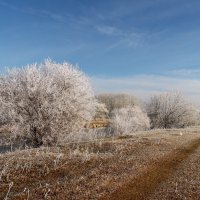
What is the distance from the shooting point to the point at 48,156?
69.5 ft

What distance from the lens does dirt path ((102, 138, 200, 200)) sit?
46.0 feet

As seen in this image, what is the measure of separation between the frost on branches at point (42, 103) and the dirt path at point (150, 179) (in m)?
16.7

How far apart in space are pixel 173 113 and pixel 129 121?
16.1 meters

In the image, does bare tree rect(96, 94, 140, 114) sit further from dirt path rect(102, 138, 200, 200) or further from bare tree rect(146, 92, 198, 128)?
dirt path rect(102, 138, 200, 200)

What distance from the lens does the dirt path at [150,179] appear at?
14.0 m

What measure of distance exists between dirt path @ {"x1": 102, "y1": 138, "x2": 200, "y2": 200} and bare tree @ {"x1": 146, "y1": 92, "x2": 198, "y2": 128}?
6361 centimetres

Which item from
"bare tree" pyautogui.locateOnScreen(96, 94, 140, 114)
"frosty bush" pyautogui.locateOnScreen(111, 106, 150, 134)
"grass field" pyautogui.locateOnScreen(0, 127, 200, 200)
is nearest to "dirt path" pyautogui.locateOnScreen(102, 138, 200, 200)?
"grass field" pyautogui.locateOnScreen(0, 127, 200, 200)

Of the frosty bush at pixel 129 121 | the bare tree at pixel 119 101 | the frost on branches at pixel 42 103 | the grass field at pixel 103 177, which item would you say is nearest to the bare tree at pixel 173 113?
the frosty bush at pixel 129 121

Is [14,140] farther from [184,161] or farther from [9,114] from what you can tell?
[184,161]

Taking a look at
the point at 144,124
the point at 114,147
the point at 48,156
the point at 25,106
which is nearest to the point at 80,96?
the point at 25,106

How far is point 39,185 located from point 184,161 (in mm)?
10877

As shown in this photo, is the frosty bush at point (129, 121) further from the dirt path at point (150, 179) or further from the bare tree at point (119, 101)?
the dirt path at point (150, 179)

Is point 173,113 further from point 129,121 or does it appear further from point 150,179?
point 150,179

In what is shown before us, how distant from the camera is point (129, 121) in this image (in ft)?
256
